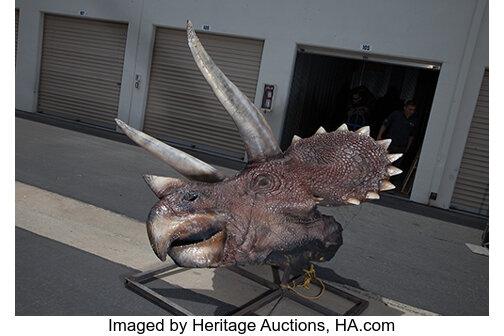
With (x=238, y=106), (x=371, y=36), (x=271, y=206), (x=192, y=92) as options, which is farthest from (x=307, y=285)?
(x=192, y=92)

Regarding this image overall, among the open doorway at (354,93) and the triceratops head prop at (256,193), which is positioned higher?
the open doorway at (354,93)

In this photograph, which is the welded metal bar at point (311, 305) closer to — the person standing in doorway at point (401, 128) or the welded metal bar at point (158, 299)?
the welded metal bar at point (158, 299)

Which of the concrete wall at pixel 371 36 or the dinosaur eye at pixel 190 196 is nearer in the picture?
the dinosaur eye at pixel 190 196

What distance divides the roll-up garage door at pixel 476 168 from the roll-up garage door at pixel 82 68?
343 inches

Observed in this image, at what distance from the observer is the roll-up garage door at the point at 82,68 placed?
36.7ft

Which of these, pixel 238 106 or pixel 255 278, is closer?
pixel 238 106

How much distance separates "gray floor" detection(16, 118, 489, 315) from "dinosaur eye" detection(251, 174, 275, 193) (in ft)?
4.52

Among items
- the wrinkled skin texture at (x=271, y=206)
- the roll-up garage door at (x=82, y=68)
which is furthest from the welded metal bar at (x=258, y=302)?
the roll-up garage door at (x=82, y=68)

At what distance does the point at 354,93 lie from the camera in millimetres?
12086

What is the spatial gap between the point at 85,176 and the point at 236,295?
13.1 feet

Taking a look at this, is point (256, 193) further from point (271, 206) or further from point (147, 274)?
point (147, 274)

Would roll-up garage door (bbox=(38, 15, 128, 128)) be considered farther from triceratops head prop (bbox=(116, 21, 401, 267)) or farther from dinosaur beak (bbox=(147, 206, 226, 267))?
dinosaur beak (bbox=(147, 206, 226, 267))

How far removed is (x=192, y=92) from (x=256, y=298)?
Answer: 26.7 ft

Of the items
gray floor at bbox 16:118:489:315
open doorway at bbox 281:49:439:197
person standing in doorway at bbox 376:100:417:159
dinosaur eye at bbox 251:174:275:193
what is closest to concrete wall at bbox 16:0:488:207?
person standing in doorway at bbox 376:100:417:159
